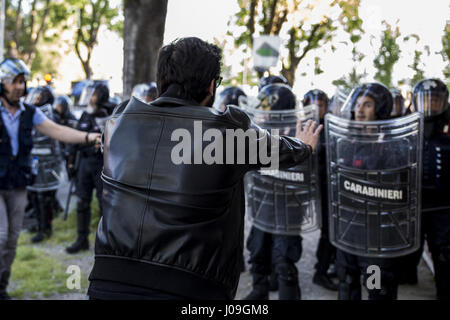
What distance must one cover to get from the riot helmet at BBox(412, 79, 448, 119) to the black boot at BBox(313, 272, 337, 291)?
6.40 feet

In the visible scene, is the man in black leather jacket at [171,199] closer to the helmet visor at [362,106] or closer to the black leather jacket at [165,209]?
the black leather jacket at [165,209]

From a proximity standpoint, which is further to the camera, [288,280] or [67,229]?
[67,229]

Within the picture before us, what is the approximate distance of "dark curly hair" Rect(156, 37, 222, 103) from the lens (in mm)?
1987

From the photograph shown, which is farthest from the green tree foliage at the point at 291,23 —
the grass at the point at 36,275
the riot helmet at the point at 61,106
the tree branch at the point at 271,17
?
the grass at the point at 36,275

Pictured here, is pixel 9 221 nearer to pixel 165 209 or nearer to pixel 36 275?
pixel 36 275

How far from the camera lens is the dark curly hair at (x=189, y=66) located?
1.99 m

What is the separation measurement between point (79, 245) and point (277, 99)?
135 inches

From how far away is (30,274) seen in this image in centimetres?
525

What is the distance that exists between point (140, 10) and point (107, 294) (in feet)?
18.4

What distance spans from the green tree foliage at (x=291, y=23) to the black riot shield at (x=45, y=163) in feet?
24.1

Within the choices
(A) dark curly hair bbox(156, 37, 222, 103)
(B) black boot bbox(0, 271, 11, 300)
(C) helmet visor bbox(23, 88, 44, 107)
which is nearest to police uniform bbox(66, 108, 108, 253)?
(B) black boot bbox(0, 271, 11, 300)

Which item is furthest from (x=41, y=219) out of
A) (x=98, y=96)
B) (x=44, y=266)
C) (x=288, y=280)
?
(x=288, y=280)

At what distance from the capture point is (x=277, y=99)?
13.8ft
